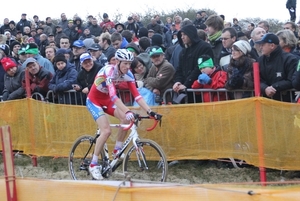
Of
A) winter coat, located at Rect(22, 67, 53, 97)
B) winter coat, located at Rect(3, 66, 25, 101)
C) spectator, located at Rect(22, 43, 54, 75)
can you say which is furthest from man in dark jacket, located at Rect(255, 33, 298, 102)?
winter coat, located at Rect(3, 66, 25, 101)

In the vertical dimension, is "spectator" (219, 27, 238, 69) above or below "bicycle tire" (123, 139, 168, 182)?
above

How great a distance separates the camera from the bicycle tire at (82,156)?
983 cm

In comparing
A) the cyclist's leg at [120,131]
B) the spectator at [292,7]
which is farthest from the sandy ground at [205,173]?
the spectator at [292,7]

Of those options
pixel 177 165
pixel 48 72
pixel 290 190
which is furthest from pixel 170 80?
pixel 290 190

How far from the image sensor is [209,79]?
9586 millimetres

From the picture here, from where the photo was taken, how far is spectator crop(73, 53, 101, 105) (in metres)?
11.0

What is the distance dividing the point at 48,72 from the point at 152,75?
8.75 feet

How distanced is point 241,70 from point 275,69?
55cm

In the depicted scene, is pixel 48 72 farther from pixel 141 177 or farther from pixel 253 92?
pixel 253 92

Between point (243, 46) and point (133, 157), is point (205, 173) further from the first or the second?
point (243, 46)

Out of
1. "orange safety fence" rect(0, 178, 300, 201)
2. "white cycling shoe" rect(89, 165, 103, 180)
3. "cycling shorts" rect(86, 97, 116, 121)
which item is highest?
"cycling shorts" rect(86, 97, 116, 121)

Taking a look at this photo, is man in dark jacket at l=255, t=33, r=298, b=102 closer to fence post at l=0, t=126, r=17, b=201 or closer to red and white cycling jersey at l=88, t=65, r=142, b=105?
red and white cycling jersey at l=88, t=65, r=142, b=105

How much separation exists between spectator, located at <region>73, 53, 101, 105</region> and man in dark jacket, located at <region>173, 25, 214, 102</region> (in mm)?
1555

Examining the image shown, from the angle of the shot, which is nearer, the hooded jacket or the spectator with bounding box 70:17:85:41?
the hooded jacket
